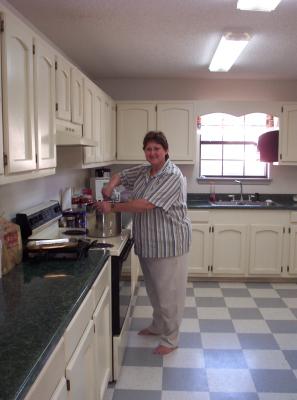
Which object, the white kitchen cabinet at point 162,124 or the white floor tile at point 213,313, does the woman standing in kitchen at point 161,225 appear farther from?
the white kitchen cabinet at point 162,124

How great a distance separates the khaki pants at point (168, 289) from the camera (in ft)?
8.34

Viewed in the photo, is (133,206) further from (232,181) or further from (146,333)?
(232,181)

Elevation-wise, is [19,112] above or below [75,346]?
above

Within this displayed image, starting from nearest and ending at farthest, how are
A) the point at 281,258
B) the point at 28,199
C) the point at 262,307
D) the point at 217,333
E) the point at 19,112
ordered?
the point at 19,112 < the point at 28,199 < the point at 217,333 < the point at 262,307 < the point at 281,258

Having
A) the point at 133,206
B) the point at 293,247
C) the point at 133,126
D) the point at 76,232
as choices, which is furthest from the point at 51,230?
the point at 293,247

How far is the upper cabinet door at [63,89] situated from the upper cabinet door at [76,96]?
8cm

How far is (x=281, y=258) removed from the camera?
4.04 metres

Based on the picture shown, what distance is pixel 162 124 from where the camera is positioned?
420 cm

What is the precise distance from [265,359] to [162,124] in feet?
8.35

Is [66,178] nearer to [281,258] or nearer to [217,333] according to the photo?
[217,333]

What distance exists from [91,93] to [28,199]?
1046 millimetres

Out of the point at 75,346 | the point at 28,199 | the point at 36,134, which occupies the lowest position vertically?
the point at 75,346

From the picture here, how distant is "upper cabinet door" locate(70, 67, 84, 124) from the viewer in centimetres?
251

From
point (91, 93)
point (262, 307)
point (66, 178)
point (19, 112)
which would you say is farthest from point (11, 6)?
point (262, 307)
